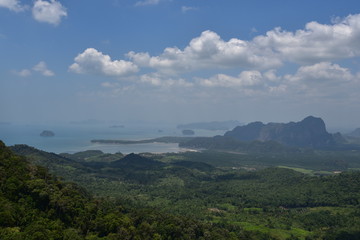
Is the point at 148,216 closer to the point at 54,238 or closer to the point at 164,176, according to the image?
the point at 54,238

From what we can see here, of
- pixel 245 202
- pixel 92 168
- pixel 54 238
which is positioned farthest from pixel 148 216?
pixel 92 168

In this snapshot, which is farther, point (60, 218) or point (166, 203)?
point (166, 203)

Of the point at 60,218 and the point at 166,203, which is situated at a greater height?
the point at 60,218

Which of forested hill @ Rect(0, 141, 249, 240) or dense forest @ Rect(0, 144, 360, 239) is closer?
forested hill @ Rect(0, 141, 249, 240)

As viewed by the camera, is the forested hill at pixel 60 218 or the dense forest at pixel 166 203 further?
the dense forest at pixel 166 203
